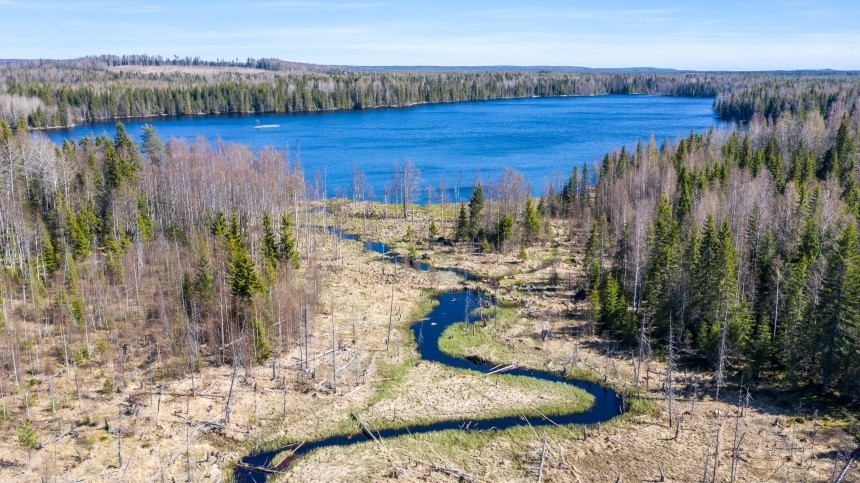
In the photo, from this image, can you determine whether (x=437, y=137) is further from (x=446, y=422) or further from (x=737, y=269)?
(x=446, y=422)

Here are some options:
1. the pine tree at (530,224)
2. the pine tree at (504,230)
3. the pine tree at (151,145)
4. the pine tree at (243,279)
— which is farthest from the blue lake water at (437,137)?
the pine tree at (243,279)

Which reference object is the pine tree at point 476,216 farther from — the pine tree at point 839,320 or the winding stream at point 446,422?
the pine tree at point 839,320

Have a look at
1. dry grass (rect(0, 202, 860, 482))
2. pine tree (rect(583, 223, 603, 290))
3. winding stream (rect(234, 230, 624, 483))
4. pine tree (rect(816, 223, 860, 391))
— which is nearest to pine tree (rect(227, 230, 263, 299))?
dry grass (rect(0, 202, 860, 482))

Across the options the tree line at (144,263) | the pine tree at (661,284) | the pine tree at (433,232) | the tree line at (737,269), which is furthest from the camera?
the pine tree at (433,232)

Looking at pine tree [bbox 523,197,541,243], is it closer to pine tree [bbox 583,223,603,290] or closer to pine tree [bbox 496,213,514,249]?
pine tree [bbox 496,213,514,249]

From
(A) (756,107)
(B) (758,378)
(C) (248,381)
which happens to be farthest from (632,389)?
(A) (756,107)

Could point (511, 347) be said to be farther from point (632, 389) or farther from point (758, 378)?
point (758, 378)

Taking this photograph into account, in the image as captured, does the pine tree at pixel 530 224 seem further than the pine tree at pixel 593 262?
Yes
